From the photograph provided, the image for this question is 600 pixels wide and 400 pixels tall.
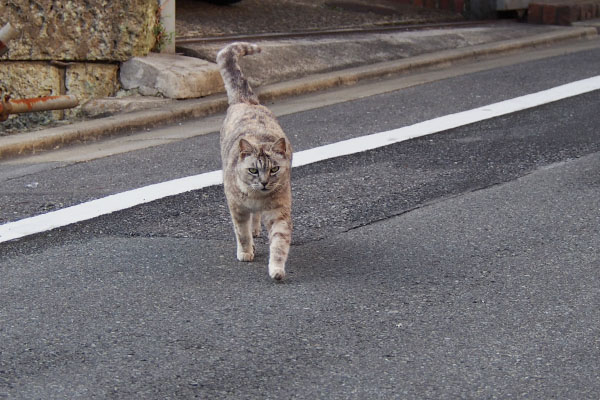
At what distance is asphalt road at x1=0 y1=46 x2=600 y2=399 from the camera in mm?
3768

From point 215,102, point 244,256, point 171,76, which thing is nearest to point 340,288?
point 244,256

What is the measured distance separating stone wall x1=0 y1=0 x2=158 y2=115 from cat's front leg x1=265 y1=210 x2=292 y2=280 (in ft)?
15.3

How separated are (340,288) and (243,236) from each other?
693 millimetres

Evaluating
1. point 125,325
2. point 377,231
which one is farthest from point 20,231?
point 377,231

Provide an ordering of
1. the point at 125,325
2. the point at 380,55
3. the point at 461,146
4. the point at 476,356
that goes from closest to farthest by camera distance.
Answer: the point at 476,356 → the point at 125,325 → the point at 461,146 → the point at 380,55

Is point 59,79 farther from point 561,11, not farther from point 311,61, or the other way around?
point 561,11

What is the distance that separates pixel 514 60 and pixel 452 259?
6696 mm

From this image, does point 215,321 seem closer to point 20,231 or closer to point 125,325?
point 125,325

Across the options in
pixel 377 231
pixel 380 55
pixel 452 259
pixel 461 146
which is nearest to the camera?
pixel 452 259

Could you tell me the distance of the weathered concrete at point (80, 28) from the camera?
8.93 meters

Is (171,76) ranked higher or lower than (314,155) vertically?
higher

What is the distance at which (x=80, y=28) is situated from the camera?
9.31 m

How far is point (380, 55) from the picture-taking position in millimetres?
11133

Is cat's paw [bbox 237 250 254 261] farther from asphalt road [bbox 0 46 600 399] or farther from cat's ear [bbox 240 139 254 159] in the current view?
cat's ear [bbox 240 139 254 159]
